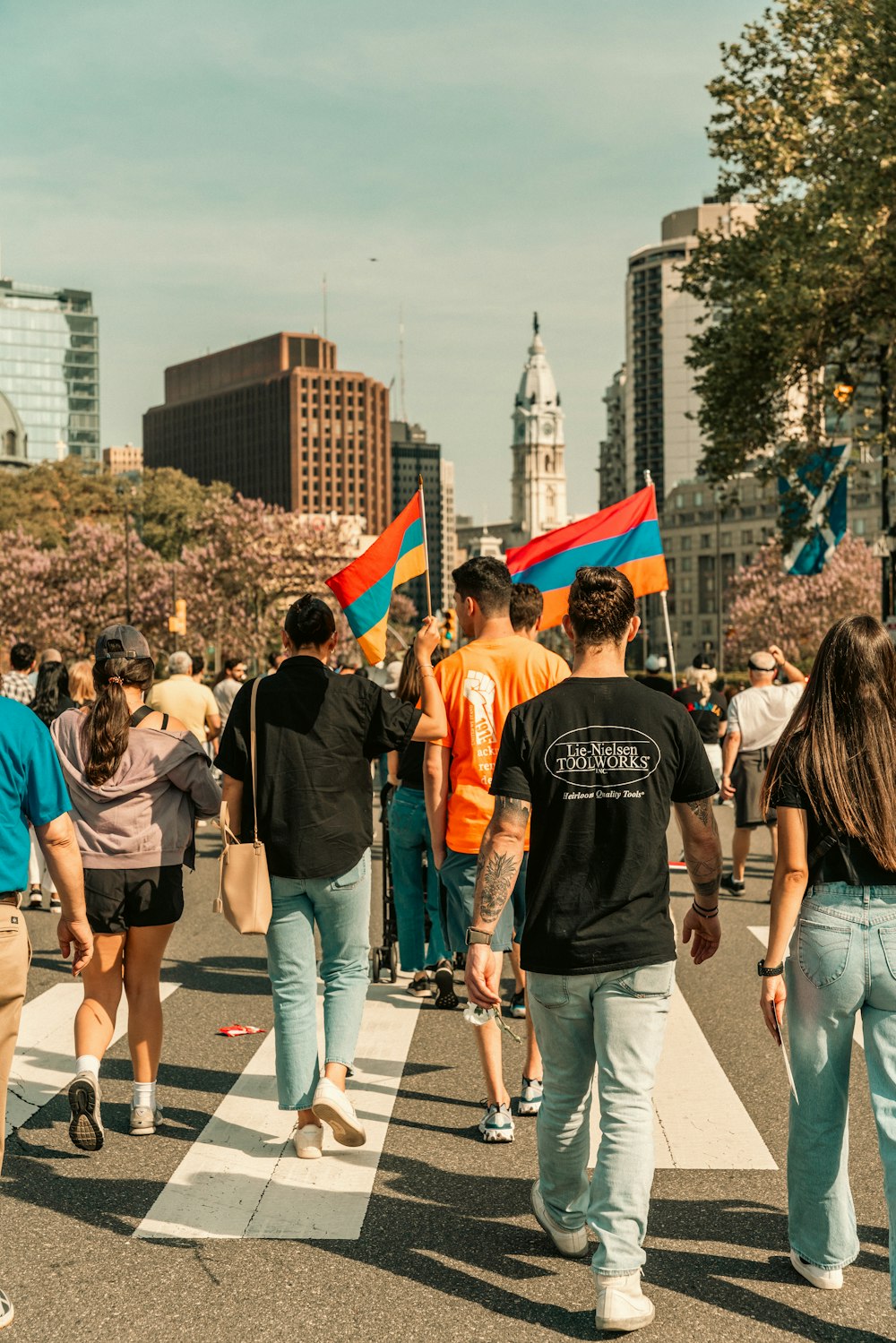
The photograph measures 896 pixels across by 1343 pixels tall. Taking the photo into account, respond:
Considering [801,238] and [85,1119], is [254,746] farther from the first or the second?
[801,238]

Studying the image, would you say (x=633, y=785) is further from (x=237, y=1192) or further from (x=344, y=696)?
(x=237, y=1192)

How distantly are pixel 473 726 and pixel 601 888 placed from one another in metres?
1.90

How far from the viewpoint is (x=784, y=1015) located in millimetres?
4680

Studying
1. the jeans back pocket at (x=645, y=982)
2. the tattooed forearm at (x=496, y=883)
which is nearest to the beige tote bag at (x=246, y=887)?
the tattooed forearm at (x=496, y=883)

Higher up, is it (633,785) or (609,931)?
(633,785)

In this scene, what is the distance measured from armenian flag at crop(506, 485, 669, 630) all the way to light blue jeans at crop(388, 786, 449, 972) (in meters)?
1.96

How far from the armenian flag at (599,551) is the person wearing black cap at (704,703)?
14.6 ft

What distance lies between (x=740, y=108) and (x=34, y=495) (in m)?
64.3

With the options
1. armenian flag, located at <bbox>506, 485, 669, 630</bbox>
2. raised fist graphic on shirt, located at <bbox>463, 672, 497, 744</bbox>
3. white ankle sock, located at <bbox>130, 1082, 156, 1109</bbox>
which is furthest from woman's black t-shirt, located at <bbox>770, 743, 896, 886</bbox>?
armenian flag, located at <bbox>506, 485, 669, 630</bbox>

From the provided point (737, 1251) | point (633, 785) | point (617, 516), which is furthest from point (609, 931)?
point (617, 516)

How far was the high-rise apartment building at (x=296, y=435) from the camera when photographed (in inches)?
6683

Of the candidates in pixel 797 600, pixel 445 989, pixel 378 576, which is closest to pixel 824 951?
pixel 378 576

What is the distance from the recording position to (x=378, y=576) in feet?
26.8

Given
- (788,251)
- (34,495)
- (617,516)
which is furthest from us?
(34,495)
